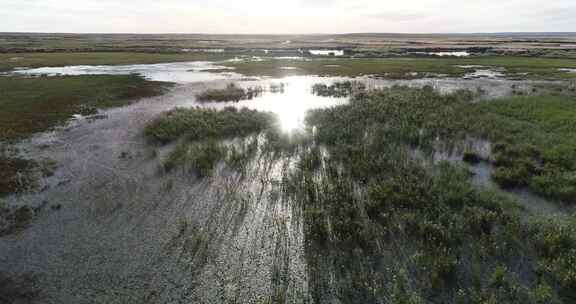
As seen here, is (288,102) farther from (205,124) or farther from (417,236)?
(417,236)

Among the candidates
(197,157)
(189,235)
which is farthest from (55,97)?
(189,235)

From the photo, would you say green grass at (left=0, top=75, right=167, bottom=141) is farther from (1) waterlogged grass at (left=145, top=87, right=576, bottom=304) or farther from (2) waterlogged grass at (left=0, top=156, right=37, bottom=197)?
Answer: (1) waterlogged grass at (left=145, top=87, right=576, bottom=304)

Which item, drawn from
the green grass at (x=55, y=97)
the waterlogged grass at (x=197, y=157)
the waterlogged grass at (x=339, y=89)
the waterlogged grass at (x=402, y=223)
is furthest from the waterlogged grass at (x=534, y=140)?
the green grass at (x=55, y=97)

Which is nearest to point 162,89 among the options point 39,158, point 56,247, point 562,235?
point 39,158

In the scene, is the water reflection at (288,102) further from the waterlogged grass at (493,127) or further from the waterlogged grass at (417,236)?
the waterlogged grass at (417,236)

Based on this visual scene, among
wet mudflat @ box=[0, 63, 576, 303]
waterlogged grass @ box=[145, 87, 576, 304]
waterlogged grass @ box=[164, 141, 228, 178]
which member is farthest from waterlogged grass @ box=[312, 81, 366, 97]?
waterlogged grass @ box=[164, 141, 228, 178]
